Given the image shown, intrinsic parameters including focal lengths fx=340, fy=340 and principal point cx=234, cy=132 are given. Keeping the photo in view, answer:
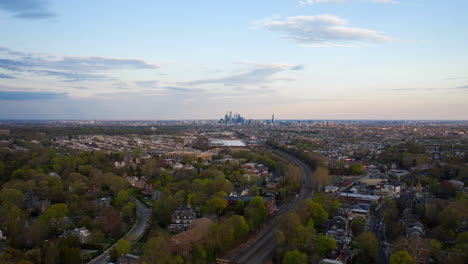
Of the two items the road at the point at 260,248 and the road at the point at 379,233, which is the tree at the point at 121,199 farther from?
the road at the point at 379,233

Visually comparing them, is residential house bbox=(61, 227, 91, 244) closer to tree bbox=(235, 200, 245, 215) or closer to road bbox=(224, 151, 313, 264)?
road bbox=(224, 151, 313, 264)

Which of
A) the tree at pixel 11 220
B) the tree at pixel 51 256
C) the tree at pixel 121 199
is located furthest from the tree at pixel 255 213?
the tree at pixel 11 220

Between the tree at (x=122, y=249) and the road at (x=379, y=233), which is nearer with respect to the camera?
the tree at (x=122, y=249)

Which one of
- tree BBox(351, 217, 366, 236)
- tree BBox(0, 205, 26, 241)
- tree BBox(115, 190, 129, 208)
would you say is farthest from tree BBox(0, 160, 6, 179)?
tree BBox(351, 217, 366, 236)

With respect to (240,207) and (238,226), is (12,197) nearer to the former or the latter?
(240,207)

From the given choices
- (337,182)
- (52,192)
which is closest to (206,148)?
(337,182)

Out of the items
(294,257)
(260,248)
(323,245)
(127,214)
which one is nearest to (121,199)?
(127,214)

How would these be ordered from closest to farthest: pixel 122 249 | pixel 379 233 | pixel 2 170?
pixel 122 249 < pixel 379 233 < pixel 2 170
